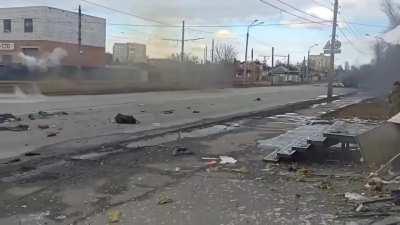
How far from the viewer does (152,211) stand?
6711 mm

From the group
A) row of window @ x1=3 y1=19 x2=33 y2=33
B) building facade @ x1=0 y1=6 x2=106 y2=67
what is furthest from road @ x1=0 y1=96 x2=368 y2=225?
row of window @ x1=3 y1=19 x2=33 y2=33

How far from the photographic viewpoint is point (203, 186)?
27.0 feet

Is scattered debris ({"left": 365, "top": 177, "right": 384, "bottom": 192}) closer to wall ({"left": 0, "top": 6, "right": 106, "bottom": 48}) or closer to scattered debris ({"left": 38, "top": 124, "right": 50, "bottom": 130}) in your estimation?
scattered debris ({"left": 38, "top": 124, "right": 50, "bottom": 130})

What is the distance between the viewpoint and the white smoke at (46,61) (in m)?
53.4

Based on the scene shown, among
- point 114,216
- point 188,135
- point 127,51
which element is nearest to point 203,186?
point 114,216

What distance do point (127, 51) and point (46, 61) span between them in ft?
126

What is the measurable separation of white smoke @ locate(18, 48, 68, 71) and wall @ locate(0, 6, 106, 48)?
654 cm

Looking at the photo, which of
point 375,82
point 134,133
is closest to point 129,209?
point 134,133

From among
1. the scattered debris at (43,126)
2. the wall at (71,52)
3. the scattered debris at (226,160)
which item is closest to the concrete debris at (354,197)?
the scattered debris at (226,160)

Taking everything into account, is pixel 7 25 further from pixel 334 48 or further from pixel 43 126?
pixel 43 126

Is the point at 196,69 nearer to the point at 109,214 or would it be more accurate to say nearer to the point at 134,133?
the point at 134,133

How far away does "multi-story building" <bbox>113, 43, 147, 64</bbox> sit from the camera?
89.3 metres

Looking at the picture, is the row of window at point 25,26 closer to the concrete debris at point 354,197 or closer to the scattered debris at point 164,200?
the scattered debris at point 164,200

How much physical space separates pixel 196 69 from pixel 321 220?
4975 cm
